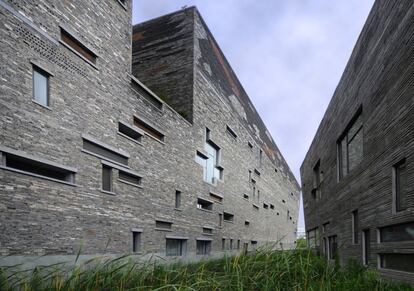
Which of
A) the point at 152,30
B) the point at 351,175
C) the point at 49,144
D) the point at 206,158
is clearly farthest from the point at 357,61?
the point at 152,30

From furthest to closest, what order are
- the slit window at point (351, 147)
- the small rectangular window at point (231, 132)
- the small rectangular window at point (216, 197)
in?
the small rectangular window at point (231, 132) → the small rectangular window at point (216, 197) → the slit window at point (351, 147)

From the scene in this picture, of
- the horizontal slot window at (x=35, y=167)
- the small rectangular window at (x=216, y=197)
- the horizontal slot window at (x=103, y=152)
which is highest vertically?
the horizontal slot window at (x=103, y=152)

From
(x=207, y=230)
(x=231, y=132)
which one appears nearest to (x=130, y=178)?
(x=207, y=230)

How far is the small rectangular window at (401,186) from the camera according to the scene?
7118mm

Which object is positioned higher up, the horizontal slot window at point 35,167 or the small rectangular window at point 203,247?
the horizontal slot window at point 35,167

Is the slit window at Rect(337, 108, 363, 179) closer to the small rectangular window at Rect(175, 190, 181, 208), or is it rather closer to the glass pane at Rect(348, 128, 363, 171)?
the glass pane at Rect(348, 128, 363, 171)

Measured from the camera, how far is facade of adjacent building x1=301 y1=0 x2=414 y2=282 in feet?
22.8

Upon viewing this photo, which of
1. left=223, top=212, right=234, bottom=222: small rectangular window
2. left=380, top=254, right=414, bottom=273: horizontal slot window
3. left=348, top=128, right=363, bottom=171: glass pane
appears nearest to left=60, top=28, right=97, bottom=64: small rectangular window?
left=348, top=128, right=363, bottom=171: glass pane

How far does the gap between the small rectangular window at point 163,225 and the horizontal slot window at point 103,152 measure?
9.92ft

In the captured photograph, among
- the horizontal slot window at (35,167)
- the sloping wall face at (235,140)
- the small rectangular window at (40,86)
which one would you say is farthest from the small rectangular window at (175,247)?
the small rectangular window at (40,86)

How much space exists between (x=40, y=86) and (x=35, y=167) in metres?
2.00

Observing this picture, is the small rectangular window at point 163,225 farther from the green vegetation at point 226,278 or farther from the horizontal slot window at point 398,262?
the horizontal slot window at point 398,262

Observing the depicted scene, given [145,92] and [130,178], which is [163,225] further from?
[145,92]

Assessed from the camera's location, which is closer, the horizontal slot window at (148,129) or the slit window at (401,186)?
the slit window at (401,186)
